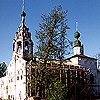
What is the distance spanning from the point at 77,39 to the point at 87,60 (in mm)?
4765

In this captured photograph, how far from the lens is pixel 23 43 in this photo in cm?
4256

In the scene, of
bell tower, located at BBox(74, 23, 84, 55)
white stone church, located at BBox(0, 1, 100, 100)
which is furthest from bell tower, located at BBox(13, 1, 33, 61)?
bell tower, located at BBox(74, 23, 84, 55)

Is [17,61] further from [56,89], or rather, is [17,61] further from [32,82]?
[56,89]

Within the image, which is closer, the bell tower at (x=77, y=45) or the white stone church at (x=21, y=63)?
the white stone church at (x=21, y=63)

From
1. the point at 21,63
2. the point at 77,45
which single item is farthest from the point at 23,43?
the point at 77,45

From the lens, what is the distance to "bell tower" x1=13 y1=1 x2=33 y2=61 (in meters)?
42.7

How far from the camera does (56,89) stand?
2242 centimetres

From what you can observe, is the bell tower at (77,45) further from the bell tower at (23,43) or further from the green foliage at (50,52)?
the green foliage at (50,52)

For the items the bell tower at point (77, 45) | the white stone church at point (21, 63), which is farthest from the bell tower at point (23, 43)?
the bell tower at point (77, 45)

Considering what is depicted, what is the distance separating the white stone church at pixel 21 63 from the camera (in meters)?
41.9

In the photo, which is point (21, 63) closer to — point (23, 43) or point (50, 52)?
point (23, 43)

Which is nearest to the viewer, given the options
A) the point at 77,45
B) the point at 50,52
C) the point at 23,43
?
the point at 50,52

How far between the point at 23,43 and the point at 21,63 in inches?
142

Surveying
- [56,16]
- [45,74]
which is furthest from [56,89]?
[56,16]
